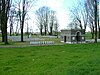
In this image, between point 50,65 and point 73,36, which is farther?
point 73,36

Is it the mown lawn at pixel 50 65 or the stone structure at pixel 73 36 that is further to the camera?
the stone structure at pixel 73 36

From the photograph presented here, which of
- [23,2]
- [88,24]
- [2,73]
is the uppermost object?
[23,2]

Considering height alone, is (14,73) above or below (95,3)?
below


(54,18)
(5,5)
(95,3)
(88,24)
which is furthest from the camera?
(54,18)

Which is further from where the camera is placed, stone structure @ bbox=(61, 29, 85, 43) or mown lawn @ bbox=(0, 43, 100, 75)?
stone structure @ bbox=(61, 29, 85, 43)

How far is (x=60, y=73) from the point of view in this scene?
10312mm

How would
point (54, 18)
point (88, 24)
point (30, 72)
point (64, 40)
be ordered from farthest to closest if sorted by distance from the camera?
point (54, 18), point (88, 24), point (64, 40), point (30, 72)

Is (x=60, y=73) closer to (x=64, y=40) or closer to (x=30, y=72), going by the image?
(x=30, y=72)

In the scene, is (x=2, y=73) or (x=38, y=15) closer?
(x=2, y=73)

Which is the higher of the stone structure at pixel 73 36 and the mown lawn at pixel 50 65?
the stone structure at pixel 73 36

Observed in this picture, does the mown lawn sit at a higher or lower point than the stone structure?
lower

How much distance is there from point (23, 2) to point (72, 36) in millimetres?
15198

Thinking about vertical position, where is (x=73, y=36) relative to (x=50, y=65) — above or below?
above

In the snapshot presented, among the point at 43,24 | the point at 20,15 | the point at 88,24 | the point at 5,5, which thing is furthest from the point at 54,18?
the point at 5,5
